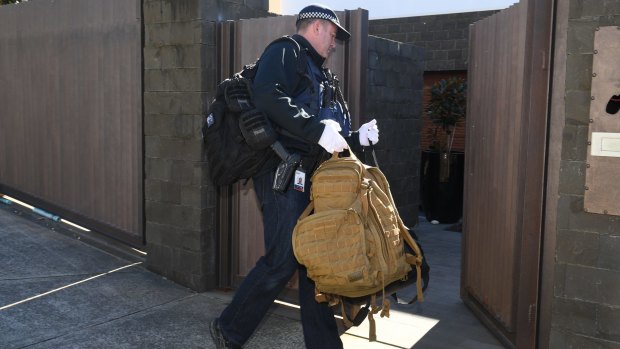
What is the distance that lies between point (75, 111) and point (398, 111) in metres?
3.46

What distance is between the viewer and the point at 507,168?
12.6ft

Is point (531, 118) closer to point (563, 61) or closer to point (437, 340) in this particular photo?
point (563, 61)

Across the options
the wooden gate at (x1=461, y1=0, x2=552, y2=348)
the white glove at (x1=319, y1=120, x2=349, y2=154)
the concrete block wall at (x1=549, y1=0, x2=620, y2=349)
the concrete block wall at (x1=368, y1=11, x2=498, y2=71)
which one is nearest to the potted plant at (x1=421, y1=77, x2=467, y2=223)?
the concrete block wall at (x1=368, y1=11, x2=498, y2=71)

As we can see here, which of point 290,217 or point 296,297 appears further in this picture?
point 296,297

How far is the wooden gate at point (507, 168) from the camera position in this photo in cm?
345

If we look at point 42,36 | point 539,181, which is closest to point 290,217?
point 539,181

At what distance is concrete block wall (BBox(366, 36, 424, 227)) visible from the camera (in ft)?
23.1

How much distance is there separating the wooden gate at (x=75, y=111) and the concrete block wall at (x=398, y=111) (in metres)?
2.54

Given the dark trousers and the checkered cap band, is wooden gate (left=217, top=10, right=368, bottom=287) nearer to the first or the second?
the checkered cap band

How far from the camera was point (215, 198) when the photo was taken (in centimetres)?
496

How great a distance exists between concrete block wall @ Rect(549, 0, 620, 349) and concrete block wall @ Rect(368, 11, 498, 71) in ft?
23.4

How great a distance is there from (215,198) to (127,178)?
1033 mm

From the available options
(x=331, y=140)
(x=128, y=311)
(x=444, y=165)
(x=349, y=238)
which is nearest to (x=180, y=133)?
(x=128, y=311)

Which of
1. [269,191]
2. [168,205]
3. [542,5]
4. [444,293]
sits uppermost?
[542,5]
